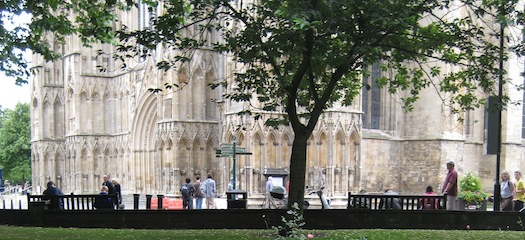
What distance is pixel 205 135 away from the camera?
83.3 ft

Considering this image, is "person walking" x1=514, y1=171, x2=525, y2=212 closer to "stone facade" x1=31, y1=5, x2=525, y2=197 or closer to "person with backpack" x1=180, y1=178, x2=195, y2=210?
"stone facade" x1=31, y1=5, x2=525, y2=197

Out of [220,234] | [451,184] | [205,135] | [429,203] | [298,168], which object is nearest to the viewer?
[298,168]

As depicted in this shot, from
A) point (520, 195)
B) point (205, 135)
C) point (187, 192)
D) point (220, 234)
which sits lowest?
point (187, 192)

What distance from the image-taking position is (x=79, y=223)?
1116cm

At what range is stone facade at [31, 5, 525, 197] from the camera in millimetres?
21859

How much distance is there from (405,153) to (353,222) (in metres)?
16.2

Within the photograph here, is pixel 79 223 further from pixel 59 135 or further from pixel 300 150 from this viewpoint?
pixel 59 135

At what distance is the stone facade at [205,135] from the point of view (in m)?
21.9

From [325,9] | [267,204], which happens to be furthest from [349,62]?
[267,204]

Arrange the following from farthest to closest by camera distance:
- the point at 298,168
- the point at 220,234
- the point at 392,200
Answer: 1. the point at 392,200
2. the point at 220,234
3. the point at 298,168

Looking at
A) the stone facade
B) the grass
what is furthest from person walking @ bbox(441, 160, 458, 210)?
the stone facade

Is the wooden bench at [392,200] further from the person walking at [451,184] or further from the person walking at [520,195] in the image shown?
the person walking at [520,195]

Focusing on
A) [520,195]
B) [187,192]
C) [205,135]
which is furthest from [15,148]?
[520,195]

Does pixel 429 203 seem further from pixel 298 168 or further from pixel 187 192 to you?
pixel 187 192
